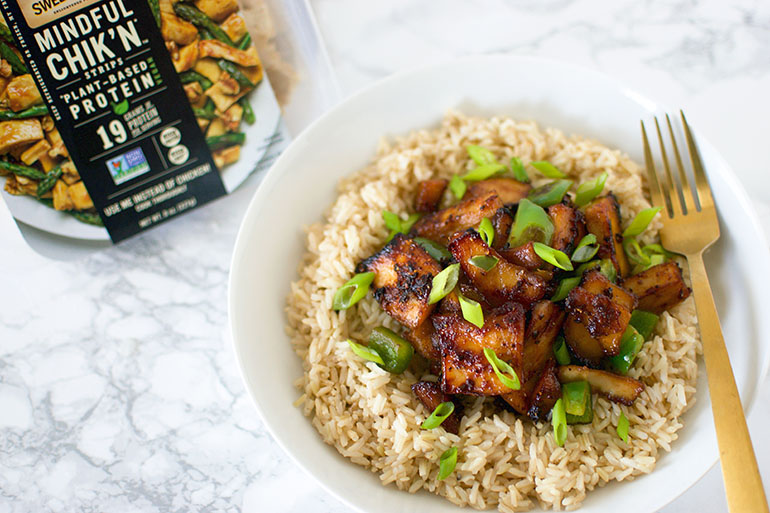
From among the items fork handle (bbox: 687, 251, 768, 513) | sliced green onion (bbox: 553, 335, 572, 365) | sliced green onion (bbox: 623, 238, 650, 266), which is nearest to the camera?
fork handle (bbox: 687, 251, 768, 513)

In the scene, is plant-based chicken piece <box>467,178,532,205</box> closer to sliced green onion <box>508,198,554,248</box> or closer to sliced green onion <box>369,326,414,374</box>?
sliced green onion <box>508,198,554,248</box>

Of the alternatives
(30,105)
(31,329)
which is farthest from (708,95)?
(31,329)

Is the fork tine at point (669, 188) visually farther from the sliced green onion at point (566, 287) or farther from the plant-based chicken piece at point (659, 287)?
the sliced green onion at point (566, 287)

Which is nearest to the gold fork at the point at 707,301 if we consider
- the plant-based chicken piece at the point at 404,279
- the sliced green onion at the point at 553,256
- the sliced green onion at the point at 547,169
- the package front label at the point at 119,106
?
the sliced green onion at the point at 547,169

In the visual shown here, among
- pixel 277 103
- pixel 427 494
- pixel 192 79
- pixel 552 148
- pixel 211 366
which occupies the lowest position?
pixel 427 494

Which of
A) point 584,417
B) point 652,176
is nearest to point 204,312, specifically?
point 584,417

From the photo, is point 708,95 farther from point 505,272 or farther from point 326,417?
point 326,417

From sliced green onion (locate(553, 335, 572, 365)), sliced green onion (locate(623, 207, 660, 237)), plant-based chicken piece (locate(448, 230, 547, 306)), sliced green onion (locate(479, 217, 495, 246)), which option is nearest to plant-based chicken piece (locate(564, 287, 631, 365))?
sliced green onion (locate(553, 335, 572, 365))
